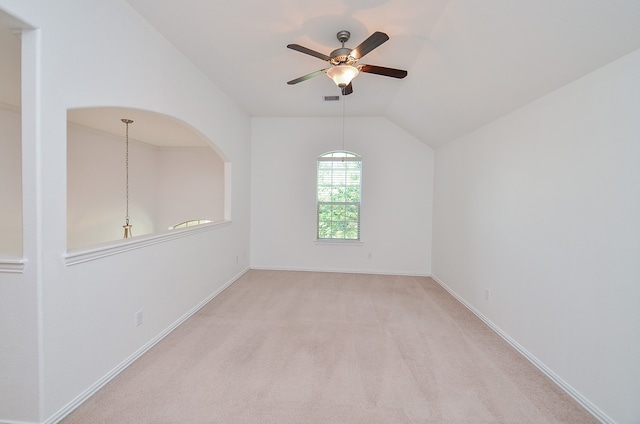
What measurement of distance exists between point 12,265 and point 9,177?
269 centimetres

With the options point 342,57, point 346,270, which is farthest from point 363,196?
point 342,57

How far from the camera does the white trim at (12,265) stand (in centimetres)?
152

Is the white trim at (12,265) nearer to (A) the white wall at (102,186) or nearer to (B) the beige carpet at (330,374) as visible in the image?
(B) the beige carpet at (330,374)

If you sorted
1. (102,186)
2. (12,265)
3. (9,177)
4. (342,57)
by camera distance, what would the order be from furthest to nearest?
(102,186)
(9,177)
(342,57)
(12,265)

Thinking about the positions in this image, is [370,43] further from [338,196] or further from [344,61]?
[338,196]

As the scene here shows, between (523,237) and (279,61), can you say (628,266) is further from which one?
(279,61)

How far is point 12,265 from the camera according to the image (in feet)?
5.03

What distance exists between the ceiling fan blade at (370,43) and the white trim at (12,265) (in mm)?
2534

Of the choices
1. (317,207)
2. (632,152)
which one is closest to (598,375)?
(632,152)

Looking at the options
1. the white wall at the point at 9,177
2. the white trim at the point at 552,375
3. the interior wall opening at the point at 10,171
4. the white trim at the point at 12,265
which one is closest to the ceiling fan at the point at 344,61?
the white trim at the point at 12,265

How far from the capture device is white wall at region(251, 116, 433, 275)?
5.04 m

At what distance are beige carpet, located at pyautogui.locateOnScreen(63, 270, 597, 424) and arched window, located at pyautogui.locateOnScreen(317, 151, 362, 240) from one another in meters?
1.99

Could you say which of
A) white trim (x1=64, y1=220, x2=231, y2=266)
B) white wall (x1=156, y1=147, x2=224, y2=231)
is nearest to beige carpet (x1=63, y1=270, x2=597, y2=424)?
white trim (x1=64, y1=220, x2=231, y2=266)

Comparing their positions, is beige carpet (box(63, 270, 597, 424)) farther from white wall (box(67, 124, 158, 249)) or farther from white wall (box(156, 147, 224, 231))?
white wall (box(156, 147, 224, 231))
